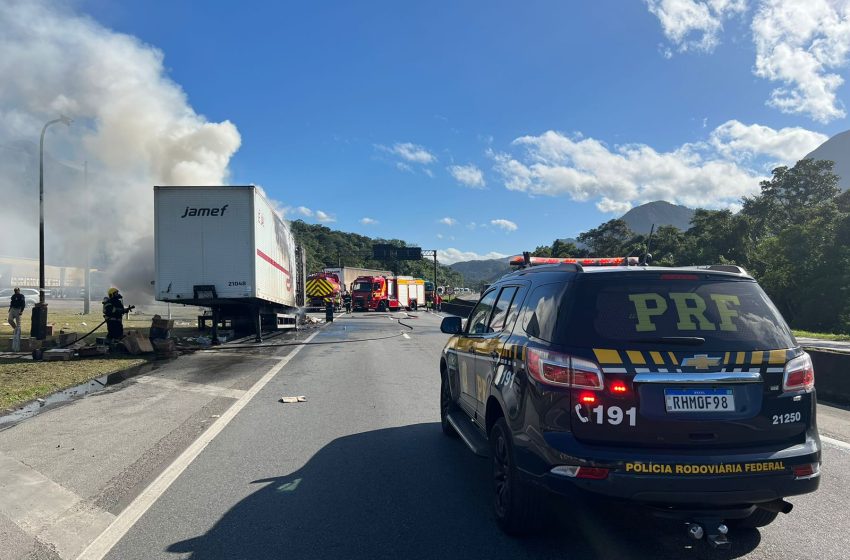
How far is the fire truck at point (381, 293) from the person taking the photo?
42.2 metres

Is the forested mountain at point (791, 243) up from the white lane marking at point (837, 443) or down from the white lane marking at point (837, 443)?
up

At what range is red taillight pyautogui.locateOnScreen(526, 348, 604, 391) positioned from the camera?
3.15 meters

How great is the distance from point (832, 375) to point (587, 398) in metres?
7.65

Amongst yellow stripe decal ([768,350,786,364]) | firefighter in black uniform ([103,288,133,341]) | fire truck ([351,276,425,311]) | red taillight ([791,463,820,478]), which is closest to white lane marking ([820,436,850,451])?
red taillight ([791,463,820,478])

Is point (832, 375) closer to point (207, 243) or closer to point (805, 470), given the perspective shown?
point (805, 470)

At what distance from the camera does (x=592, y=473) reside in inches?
122

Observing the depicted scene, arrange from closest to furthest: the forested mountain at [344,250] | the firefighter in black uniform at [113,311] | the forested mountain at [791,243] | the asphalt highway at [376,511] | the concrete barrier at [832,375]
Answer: the asphalt highway at [376,511]
the concrete barrier at [832,375]
the firefighter in black uniform at [113,311]
the forested mountain at [791,243]
the forested mountain at [344,250]

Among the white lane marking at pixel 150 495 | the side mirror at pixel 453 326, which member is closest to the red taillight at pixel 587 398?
the side mirror at pixel 453 326

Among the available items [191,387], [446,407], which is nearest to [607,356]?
[446,407]

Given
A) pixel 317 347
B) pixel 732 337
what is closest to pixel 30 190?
pixel 317 347

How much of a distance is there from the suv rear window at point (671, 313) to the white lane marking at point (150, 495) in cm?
312

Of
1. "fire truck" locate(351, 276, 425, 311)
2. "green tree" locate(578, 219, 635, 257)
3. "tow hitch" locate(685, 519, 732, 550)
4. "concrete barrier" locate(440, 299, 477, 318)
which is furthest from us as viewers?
"green tree" locate(578, 219, 635, 257)

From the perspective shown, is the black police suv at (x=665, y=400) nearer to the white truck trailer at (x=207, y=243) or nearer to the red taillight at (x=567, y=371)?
the red taillight at (x=567, y=371)

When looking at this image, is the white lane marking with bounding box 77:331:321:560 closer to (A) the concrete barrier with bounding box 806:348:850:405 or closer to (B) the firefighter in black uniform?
(B) the firefighter in black uniform
